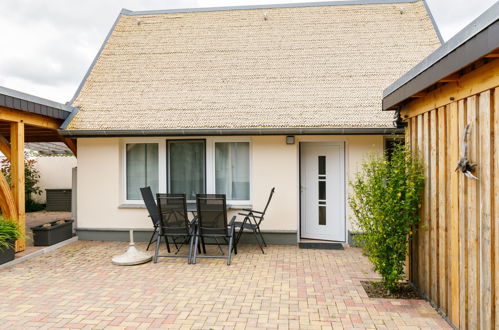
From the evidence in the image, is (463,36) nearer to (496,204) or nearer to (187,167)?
(496,204)

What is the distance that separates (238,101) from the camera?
27.9ft

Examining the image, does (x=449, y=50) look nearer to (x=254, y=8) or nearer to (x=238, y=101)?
(x=238, y=101)

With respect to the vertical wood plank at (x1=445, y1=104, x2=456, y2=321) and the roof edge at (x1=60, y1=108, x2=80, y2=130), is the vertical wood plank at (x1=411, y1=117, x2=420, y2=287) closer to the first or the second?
the vertical wood plank at (x1=445, y1=104, x2=456, y2=321)

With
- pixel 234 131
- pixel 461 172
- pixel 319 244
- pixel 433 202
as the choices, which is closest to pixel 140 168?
pixel 234 131

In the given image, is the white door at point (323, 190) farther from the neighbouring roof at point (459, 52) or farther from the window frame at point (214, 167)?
the neighbouring roof at point (459, 52)

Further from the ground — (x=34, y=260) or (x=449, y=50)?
(x=449, y=50)

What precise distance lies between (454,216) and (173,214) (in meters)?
4.56

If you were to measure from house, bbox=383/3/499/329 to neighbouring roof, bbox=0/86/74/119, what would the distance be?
6347 millimetres

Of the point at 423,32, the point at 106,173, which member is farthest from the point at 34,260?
the point at 423,32

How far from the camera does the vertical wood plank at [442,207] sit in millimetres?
4199

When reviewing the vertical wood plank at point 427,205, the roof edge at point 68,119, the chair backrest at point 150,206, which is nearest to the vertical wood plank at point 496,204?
the vertical wood plank at point 427,205

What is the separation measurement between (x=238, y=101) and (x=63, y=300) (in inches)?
211

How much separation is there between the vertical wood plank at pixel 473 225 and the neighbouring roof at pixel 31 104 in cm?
687

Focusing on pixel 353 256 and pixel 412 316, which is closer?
→ pixel 412 316
